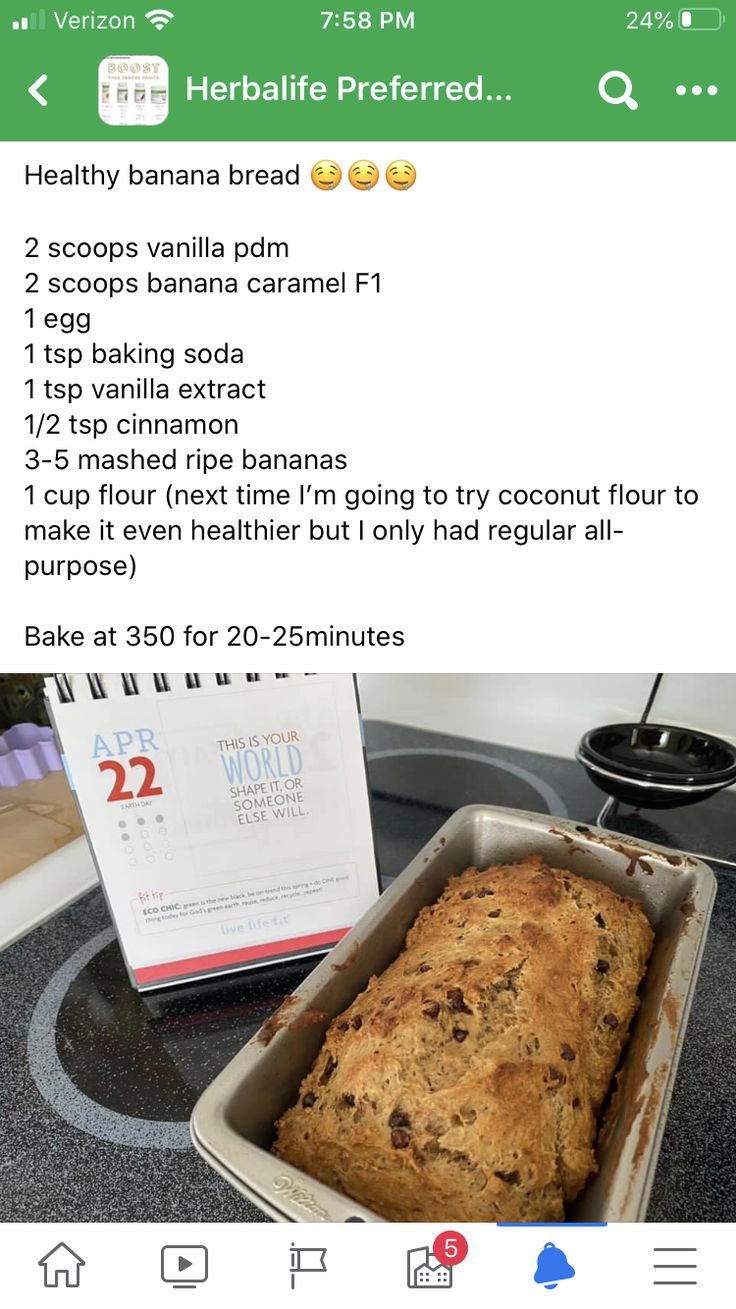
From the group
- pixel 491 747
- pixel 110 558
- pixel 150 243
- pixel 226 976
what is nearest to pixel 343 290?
pixel 150 243

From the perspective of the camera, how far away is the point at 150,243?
0.45m

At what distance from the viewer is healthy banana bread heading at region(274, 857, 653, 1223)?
15.8 inches

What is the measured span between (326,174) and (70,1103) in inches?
24.2

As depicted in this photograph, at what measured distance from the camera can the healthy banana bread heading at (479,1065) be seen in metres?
0.40

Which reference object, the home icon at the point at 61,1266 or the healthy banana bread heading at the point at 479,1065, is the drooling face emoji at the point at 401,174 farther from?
the home icon at the point at 61,1266

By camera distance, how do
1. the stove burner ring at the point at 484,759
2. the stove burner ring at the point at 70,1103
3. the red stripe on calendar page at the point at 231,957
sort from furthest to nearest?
the stove burner ring at the point at 484,759 < the red stripe on calendar page at the point at 231,957 < the stove burner ring at the point at 70,1103

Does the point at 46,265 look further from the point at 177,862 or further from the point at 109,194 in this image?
the point at 177,862

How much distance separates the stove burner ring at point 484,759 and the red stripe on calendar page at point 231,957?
370mm

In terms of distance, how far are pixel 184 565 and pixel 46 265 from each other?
7.6 inches
